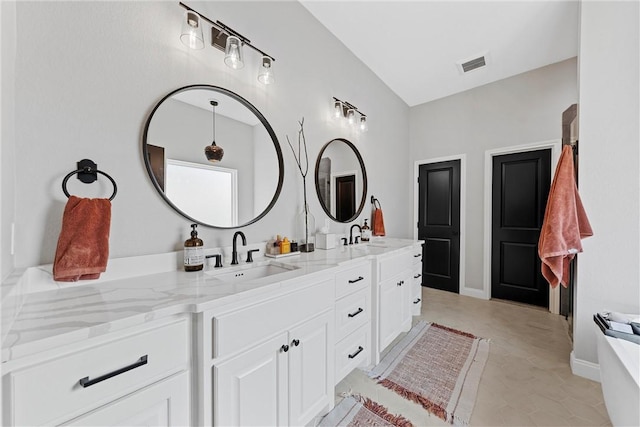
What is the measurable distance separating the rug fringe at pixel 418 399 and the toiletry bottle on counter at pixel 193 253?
4.98 feet

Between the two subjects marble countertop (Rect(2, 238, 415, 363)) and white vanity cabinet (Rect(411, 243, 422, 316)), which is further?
white vanity cabinet (Rect(411, 243, 422, 316))

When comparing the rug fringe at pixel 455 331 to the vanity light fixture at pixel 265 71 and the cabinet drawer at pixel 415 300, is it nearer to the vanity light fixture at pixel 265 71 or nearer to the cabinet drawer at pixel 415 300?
the cabinet drawer at pixel 415 300

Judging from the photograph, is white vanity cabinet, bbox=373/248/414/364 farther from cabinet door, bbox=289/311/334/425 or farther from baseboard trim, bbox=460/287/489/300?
baseboard trim, bbox=460/287/489/300

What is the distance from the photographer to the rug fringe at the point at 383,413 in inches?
56.9

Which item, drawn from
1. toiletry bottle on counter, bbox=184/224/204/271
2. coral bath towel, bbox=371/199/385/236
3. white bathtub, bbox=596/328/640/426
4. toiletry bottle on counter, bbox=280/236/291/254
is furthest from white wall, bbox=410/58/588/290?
toiletry bottle on counter, bbox=184/224/204/271

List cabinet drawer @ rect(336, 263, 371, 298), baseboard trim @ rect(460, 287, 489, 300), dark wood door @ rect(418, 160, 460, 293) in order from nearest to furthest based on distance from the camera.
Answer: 1. cabinet drawer @ rect(336, 263, 371, 298)
2. baseboard trim @ rect(460, 287, 489, 300)
3. dark wood door @ rect(418, 160, 460, 293)

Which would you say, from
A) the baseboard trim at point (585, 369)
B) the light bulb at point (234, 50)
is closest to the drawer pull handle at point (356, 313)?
the baseboard trim at point (585, 369)

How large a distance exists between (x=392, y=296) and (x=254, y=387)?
1403mm

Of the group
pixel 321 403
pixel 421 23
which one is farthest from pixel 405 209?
pixel 321 403

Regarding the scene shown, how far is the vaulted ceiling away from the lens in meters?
2.16

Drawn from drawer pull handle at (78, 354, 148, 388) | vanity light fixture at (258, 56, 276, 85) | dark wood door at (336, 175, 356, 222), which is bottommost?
drawer pull handle at (78, 354, 148, 388)

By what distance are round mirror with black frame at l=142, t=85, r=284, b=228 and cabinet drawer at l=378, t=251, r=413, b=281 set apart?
102 centimetres

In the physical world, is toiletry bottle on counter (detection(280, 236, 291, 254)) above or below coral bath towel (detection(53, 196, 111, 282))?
below

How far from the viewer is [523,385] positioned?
5.80 ft
